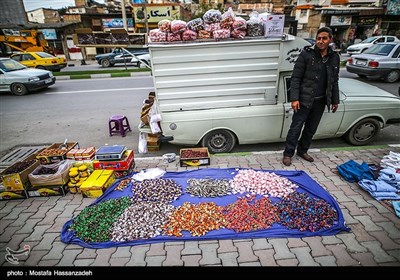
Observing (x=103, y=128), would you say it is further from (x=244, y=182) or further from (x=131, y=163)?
(x=244, y=182)

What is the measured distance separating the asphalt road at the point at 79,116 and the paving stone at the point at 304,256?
8.85 ft

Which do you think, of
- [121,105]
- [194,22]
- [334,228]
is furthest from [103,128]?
[334,228]

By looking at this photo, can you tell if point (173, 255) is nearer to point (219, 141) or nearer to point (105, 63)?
point (219, 141)

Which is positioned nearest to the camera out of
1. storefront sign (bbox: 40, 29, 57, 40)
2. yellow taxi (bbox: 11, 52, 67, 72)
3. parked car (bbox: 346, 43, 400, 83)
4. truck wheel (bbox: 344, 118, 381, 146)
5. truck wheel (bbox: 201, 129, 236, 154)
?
truck wheel (bbox: 201, 129, 236, 154)

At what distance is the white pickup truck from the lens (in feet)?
13.6

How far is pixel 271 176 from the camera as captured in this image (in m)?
3.95

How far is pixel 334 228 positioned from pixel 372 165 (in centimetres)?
211

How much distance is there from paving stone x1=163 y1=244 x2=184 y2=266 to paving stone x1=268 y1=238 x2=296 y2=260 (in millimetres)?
1094

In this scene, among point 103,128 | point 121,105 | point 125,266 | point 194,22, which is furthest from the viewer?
point 121,105

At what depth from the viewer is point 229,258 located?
2.61 meters

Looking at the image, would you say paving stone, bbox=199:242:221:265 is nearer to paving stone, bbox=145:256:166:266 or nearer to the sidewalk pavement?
the sidewalk pavement

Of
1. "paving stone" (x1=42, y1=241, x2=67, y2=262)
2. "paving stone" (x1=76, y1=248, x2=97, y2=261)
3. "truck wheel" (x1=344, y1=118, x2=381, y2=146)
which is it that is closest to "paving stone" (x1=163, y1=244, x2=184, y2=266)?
"paving stone" (x1=76, y1=248, x2=97, y2=261)

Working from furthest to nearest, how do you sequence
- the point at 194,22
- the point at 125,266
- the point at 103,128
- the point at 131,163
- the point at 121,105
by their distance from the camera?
the point at 121,105 → the point at 103,128 → the point at 131,163 → the point at 194,22 → the point at 125,266

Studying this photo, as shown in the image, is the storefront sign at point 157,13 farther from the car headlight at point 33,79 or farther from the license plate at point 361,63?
the license plate at point 361,63
